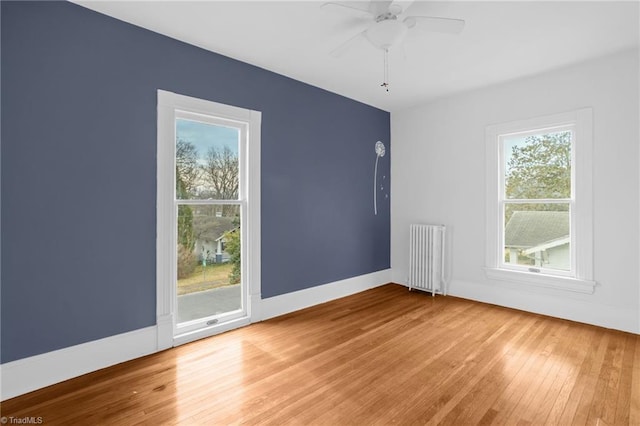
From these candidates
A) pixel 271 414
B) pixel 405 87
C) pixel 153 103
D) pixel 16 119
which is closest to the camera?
pixel 271 414

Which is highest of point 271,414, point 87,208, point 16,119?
point 16,119

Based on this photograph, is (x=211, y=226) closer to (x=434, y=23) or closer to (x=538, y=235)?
(x=434, y=23)

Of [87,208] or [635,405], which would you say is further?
[87,208]

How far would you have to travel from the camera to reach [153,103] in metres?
2.72

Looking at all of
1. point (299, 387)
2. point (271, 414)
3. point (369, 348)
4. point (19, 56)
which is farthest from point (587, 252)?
point (19, 56)

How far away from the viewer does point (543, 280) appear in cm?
363

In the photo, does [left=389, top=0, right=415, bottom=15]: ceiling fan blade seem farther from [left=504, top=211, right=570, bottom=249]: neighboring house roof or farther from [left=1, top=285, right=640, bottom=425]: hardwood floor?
[left=504, top=211, right=570, bottom=249]: neighboring house roof

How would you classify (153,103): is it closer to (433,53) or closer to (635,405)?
(433,53)

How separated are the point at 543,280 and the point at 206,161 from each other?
3.95 metres

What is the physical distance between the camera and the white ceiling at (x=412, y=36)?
7.83 ft

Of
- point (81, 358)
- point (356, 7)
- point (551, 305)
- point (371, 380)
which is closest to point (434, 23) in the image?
point (356, 7)

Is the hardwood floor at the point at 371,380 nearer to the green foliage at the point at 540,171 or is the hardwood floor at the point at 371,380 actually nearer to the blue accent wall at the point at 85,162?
the blue accent wall at the point at 85,162

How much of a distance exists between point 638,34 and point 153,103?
4.27m

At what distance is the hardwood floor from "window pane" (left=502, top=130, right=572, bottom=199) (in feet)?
4.90
